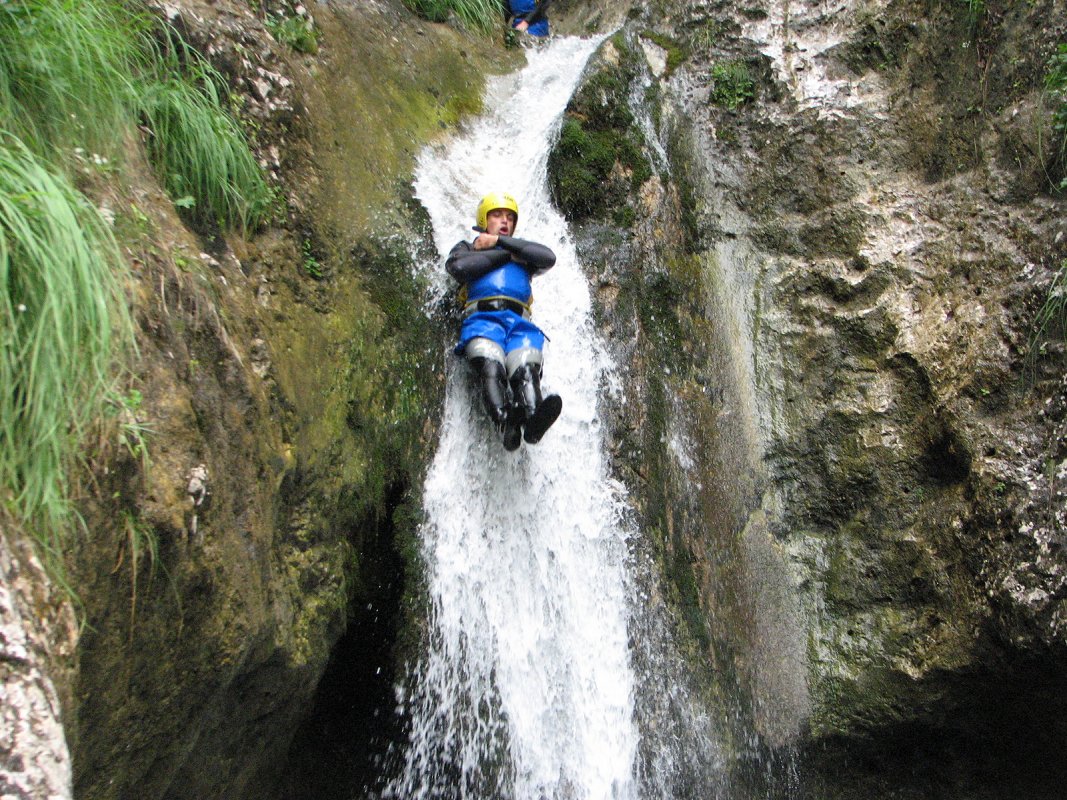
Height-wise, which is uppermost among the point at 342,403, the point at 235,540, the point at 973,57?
the point at 973,57

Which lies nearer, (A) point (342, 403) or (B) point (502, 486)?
(A) point (342, 403)

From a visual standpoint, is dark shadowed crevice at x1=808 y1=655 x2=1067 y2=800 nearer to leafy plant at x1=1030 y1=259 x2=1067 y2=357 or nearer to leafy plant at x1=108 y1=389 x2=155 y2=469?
leafy plant at x1=1030 y1=259 x2=1067 y2=357

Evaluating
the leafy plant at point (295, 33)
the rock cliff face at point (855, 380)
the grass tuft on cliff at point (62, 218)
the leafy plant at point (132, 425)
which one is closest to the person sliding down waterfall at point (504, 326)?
the rock cliff face at point (855, 380)

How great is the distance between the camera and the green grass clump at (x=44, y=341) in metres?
2.23

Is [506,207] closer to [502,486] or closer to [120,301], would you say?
[502,486]

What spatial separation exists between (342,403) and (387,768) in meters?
2.04

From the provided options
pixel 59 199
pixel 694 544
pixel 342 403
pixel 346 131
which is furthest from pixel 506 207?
pixel 59 199

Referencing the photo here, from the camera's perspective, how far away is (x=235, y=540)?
3.17m

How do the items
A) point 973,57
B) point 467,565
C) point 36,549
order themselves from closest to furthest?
point 36,549 → point 467,565 → point 973,57

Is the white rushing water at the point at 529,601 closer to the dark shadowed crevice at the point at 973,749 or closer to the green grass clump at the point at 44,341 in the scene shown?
the dark shadowed crevice at the point at 973,749

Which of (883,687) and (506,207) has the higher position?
(506,207)

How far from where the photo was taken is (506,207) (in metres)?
5.20

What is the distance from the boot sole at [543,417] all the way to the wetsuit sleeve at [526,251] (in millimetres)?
1031

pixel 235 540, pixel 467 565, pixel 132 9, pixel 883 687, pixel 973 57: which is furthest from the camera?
pixel 973 57
